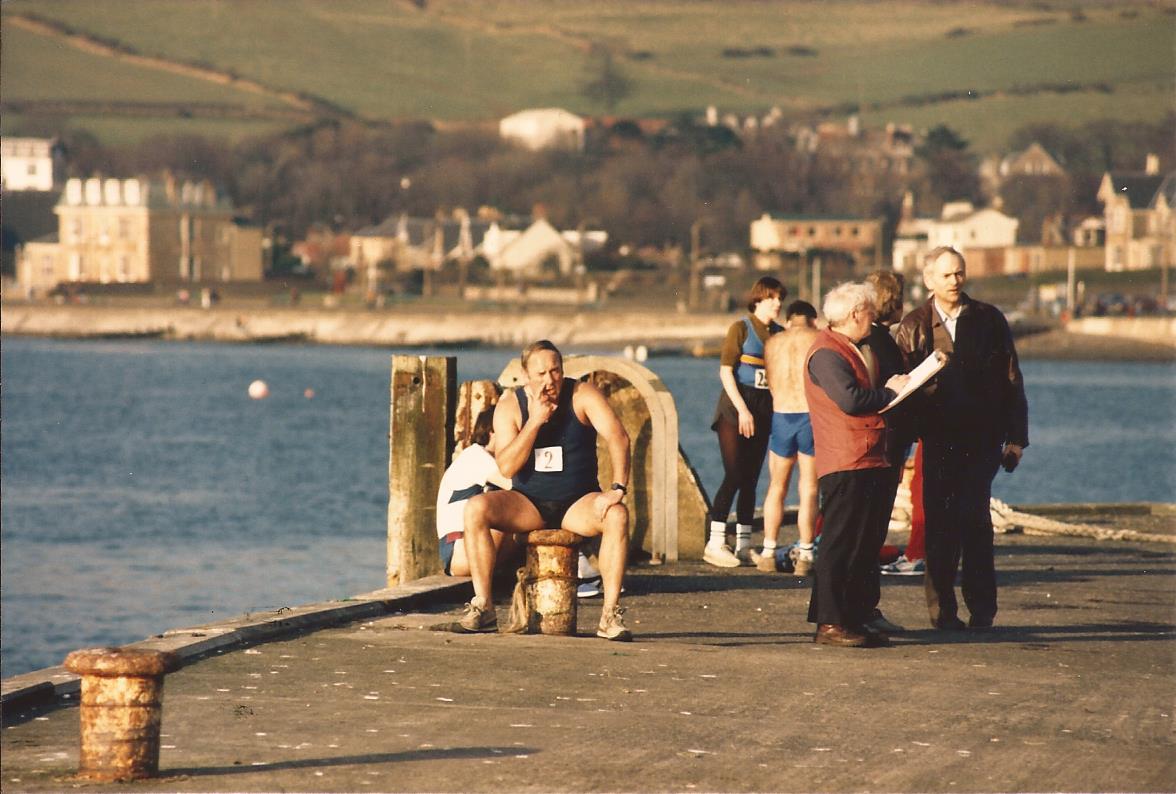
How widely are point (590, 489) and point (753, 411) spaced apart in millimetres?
2928

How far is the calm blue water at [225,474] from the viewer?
26281mm

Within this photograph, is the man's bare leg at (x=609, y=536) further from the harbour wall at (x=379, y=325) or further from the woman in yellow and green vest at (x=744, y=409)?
the harbour wall at (x=379, y=325)

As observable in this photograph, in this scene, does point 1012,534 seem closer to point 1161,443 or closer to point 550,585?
point 550,585

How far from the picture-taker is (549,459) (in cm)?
991

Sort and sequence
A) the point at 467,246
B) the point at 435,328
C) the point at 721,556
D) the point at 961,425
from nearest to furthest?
the point at 961,425
the point at 721,556
the point at 435,328
the point at 467,246

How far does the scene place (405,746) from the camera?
7.23 meters

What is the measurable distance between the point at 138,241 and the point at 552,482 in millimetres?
170193

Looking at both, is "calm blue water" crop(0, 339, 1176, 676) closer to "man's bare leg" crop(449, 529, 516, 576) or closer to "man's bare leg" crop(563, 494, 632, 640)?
"man's bare leg" crop(449, 529, 516, 576)

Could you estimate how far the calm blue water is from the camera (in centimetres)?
2628

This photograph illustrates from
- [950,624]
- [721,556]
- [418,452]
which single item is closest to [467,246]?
[721,556]

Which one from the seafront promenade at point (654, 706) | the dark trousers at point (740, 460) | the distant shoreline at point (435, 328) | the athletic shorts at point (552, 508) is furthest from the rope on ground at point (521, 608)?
the distant shoreline at point (435, 328)

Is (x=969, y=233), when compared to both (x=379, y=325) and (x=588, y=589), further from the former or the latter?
(x=588, y=589)

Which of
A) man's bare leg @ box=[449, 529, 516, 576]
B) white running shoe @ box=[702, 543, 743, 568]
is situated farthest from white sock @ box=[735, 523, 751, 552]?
man's bare leg @ box=[449, 529, 516, 576]

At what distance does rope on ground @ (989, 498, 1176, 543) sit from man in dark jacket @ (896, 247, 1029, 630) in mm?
5062
